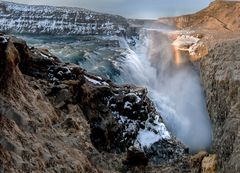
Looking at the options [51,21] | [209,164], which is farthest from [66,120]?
[51,21]

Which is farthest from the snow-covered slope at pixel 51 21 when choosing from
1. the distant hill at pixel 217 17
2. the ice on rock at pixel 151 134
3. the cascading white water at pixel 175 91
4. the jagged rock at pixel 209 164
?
the jagged rock at pixel 209 164

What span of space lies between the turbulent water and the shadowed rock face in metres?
3.35

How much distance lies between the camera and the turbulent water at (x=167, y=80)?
15.4 meters

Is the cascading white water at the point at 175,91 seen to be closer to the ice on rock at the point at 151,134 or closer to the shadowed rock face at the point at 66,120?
the ice on rock at the point at 151,134

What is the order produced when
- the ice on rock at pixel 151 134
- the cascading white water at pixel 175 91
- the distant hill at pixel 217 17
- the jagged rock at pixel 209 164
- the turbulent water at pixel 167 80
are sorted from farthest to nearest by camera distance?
the distant hill at pixel 217 17 < the turbulent water at pixel 167 80 < the cascading white water at pixel 175 91 < the ice on rock at pixel 151 134 < the jagged rock at pixel 209 164

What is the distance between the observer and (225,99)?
7.03 metres

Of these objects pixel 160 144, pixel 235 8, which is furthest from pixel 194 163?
pixel 235 8

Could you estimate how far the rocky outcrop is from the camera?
6.29 metres

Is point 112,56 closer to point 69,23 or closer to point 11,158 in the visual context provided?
point 69,23

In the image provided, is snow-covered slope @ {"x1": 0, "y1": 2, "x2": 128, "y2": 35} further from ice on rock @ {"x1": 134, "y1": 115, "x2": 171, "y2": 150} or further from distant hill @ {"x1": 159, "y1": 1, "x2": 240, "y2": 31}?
ice on rock @ {"x1": 134, "y1": 115, "x2": 171, "y2": 150}

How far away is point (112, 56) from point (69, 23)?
586 inches

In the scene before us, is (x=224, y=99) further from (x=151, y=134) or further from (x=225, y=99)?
(x=151, y=134)

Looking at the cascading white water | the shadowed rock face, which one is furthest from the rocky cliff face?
the cascading white water

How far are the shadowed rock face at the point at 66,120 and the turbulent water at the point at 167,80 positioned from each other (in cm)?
335
